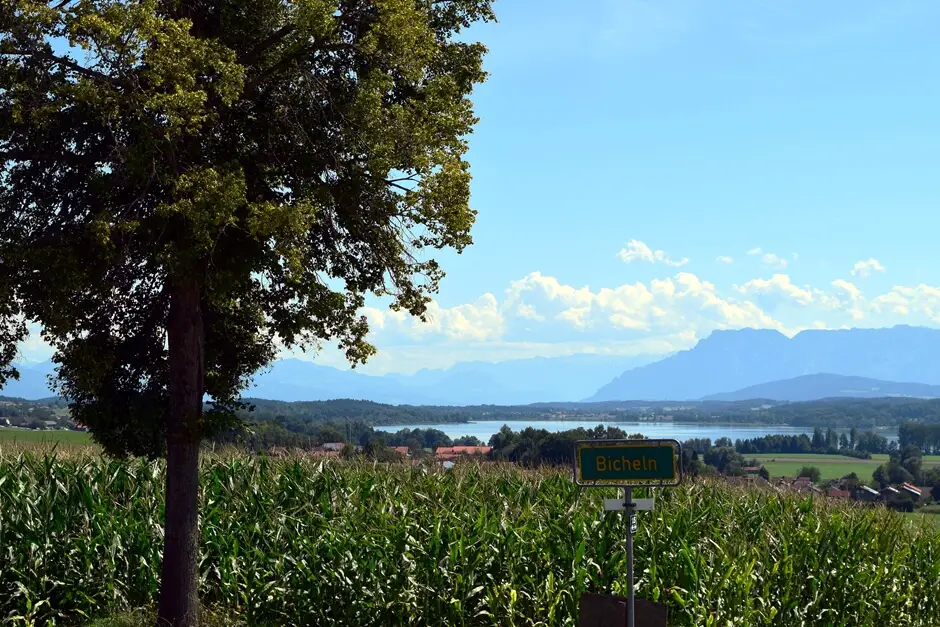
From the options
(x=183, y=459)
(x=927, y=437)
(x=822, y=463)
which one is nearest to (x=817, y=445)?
(x=822, y=463)

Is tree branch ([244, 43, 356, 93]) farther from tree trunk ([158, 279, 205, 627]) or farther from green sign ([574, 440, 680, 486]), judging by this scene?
green sign ([574, 440, 680, 486])

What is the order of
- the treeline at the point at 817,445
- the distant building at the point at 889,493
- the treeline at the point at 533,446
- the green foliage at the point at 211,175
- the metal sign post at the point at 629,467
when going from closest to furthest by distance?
the metal sign post at the point at 629,467 < the green foliage at the point at 211,175 < the treeline at the point at 533,446 < the distant building at the point at 889,493 < the treeline at the point at 817,445

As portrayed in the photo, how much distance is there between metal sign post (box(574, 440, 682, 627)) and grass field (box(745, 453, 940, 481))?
89694 millimetres

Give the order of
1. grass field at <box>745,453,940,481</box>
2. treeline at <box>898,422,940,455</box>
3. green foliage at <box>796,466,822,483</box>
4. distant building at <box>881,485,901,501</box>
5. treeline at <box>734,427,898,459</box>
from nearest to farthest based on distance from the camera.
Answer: distant building at <box>881,485,901,501</box> → green foliage at <box>796,466,822,483</box> → grass field at <box>745,453,940,481</box> → treeline at <box>734,427,898,459</box> → treeline at <box>898,422,940,455</box>

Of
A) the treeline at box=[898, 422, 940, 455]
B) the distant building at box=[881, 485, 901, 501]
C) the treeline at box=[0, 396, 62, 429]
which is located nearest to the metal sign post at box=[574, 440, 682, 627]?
the distant building at box=[881, 485, 901, 501]

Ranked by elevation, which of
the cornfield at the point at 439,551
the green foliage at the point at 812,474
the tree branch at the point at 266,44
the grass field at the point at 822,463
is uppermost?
the tree branch at the point at 266,44

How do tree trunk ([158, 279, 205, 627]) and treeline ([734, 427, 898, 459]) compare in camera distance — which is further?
treeline ([734, 427, 898, 459])

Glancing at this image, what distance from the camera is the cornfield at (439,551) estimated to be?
34.6 ft

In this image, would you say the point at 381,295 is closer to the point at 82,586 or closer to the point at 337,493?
the point at 337,493

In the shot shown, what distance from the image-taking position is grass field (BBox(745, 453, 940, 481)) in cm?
9729

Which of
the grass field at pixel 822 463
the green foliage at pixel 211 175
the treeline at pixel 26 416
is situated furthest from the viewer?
the grass field at pixel 822 463

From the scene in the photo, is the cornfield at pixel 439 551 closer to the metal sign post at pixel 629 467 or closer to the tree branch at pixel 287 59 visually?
the metal sign post at pixel 629 467

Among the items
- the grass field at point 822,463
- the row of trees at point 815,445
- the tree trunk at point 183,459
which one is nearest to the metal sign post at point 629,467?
the tree trunk at point 183,459

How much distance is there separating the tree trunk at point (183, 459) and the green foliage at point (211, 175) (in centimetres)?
13
